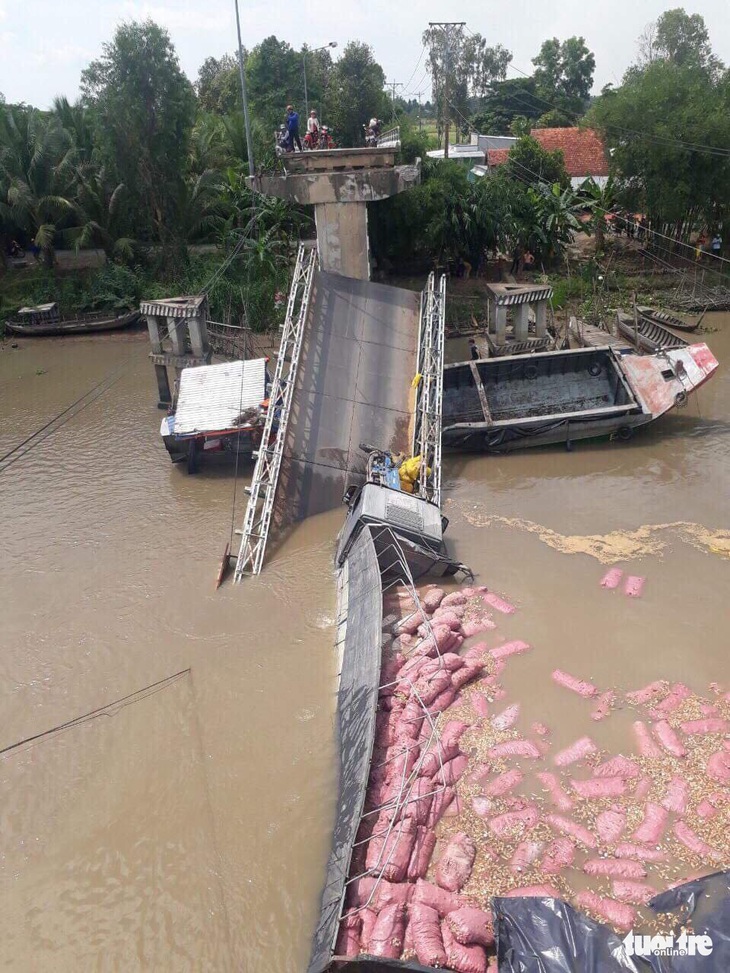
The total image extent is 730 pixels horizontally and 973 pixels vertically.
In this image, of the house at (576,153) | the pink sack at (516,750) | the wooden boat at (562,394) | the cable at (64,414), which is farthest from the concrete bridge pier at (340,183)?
the house at (576,153)

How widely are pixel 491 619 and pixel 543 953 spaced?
18.6 feet

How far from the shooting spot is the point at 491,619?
11234 mm

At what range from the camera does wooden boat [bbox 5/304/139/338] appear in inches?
1118

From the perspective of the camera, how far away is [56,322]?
29031mm

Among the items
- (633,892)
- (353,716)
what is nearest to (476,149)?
(353,716)

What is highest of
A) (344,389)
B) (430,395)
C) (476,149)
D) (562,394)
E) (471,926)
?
(476,149)

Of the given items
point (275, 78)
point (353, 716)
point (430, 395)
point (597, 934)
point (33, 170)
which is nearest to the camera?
point (597, 934)

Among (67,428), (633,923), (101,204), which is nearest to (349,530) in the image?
(633,923)

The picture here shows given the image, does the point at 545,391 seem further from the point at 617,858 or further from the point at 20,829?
the point at 20,829

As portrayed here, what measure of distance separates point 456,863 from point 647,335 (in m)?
21.0

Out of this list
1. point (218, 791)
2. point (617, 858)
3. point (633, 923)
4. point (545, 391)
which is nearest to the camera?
point (633, 923)

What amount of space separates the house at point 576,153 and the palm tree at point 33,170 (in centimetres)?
2299

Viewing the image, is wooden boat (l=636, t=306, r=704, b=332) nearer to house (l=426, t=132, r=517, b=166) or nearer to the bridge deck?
the bridge deck

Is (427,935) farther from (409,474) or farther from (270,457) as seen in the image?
(270,457)
